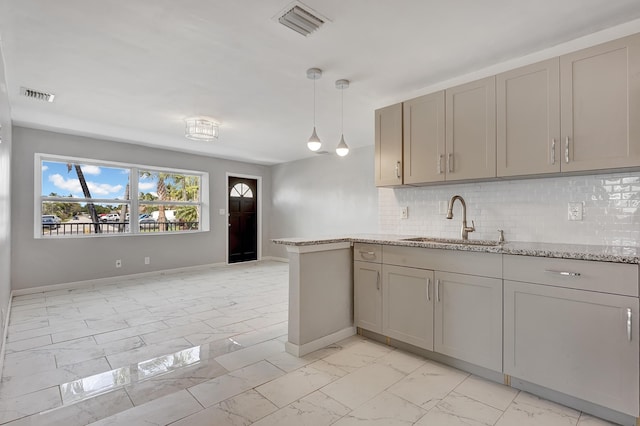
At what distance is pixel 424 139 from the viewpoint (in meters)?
2.87

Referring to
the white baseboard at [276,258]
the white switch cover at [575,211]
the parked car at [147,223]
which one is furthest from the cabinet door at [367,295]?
the white baseboard at [276,258]

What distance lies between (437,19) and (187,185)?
5.55 m

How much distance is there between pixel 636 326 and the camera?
162 cm

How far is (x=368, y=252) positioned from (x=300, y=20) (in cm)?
186

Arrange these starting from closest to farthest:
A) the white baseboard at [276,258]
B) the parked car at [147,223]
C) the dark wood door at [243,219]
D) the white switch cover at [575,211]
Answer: the white switch cover at [575,211] < the parked car at [147,223] < the dark wood door at [243,219] < the white baseboard at [276,258]

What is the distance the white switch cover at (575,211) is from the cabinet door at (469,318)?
2.77ft

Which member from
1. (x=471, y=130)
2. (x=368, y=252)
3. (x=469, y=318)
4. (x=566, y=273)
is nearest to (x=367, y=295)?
(x=368, y=252)

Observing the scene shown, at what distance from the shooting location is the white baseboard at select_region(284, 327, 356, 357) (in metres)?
2.55

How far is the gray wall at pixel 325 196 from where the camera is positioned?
5906mm

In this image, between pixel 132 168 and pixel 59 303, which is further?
pixel 132 168

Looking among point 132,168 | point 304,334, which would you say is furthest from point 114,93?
point 304,334

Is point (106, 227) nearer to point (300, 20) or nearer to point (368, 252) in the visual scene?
point (368, 252)

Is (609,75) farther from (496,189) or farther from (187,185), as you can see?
(187,185)

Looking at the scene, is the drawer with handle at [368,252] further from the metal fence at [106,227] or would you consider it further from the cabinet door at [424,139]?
the metal fence at [106,227]
